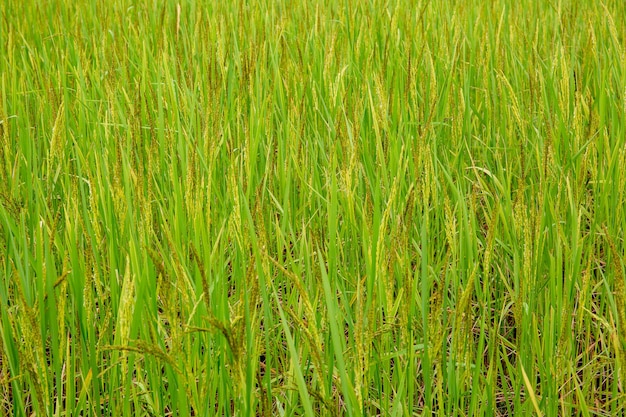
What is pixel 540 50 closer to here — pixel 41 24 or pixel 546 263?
pixel 546 263

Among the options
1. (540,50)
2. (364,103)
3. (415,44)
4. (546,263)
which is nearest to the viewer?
(546,263)

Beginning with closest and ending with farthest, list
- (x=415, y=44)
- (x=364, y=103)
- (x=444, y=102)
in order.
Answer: (x=364, y=103) → (x=444, y=102) → (x=415, y=44)

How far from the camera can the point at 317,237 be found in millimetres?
1472

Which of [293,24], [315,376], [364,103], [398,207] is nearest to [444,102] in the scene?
[364,103]

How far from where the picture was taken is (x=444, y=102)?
1.96 meters

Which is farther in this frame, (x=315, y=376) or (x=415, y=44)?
(x=415, y=44)

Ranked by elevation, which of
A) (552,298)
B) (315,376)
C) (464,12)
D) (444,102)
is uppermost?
(464,12)

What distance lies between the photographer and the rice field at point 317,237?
1.03 metres

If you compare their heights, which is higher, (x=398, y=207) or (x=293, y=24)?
(x=293, y=24)

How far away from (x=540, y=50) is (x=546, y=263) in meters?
1.18

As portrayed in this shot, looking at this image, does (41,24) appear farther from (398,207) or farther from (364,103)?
(398,207)

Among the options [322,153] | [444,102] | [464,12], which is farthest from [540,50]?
[322,153]

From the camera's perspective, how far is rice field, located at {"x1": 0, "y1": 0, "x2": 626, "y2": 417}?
40.6 inches

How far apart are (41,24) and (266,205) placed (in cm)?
169
